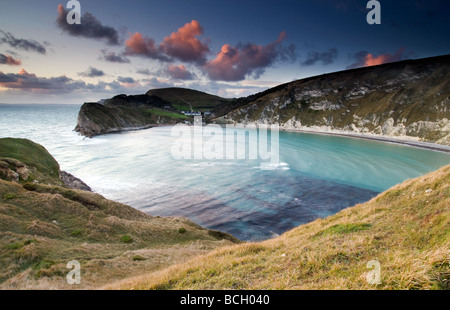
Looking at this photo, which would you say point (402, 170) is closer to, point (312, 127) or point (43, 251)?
point (43, 251)

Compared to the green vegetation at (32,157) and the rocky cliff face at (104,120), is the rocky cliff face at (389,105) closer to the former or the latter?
the rocky cliff face at (104,120)

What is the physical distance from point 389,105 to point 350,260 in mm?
168637

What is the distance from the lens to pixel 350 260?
26.0ft

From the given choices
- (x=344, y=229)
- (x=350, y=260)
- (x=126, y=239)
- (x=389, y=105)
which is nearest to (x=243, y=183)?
(x=126, y=239)

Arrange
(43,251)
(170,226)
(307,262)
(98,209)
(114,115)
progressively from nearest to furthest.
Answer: (307,262)
(43,251)
(98,209)
(170,226)
(114,115)

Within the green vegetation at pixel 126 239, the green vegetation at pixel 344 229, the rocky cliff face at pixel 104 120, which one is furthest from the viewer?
the rocky cliff face at pixel 104 120

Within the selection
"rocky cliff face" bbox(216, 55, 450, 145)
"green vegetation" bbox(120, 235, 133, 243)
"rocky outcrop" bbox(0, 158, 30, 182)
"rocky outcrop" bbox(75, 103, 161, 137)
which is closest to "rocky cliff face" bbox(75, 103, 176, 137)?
"rocky outcrop" bbox(75, 103, 161, 137)

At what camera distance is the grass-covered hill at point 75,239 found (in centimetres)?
988

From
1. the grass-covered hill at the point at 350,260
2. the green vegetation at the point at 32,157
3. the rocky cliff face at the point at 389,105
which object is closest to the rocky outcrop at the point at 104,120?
the green vegetation at the point at 32,157

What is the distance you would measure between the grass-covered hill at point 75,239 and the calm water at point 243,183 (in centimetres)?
883

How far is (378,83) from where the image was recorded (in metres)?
177
